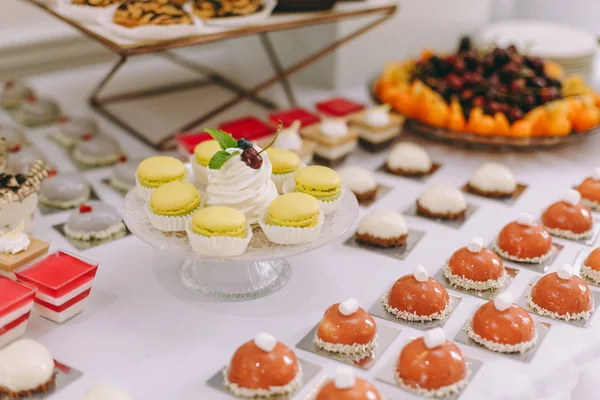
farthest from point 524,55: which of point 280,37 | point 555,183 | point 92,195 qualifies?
point 92,195

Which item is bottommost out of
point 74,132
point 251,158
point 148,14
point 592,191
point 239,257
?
point 592,191

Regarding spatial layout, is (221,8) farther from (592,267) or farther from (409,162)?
(592,267)

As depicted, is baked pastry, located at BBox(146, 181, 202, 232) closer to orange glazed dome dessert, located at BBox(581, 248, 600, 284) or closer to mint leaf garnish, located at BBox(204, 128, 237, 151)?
mint leaf garnish, located at BBox(204, 128, 237, 151)

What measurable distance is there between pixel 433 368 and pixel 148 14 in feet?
3.62

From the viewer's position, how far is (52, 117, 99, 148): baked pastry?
212cm

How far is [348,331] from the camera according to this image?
4.17 feet

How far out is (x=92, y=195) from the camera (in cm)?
187

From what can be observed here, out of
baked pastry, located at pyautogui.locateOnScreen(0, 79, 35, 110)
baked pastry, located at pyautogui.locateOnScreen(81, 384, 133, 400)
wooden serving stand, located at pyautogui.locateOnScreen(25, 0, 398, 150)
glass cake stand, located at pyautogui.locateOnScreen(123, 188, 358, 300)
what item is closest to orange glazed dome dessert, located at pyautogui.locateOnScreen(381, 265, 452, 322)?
glass cake stand, located at pyautogui.locateOnScreen(123, 188, 358, 300)

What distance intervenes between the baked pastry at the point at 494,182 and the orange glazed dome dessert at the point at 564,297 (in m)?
0.50

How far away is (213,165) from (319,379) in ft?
1.41

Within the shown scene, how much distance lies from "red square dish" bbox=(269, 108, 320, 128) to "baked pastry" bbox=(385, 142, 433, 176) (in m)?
0.27

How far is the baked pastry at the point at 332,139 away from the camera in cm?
202

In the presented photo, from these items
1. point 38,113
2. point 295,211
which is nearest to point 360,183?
point 295,211

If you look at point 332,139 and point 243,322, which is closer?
point 243,322
